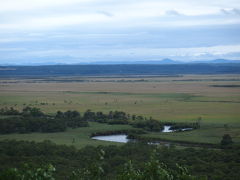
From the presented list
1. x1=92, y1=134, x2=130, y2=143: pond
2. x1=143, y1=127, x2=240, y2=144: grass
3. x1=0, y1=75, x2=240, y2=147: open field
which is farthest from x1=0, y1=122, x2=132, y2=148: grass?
x1=143, y1=127, x2=240, y2=144: grass

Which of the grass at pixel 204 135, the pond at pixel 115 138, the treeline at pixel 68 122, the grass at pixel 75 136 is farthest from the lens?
the treeline at pixel 68 122

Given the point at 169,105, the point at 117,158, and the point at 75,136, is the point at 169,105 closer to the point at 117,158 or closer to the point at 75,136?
the point at 75,136

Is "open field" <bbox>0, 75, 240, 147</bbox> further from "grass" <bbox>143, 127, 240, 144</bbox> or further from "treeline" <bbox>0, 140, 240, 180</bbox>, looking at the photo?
"treeline" <bbox>0, 140, 240, 180</bbox>

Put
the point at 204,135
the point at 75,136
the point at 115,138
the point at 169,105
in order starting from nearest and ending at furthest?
1. the point at 204,135
2. the point at 75,136
3. the point at 115,138
4. the point at 169,105

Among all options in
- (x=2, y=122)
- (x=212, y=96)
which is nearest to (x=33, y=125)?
(x=2, y=122)

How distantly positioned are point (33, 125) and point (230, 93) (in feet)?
162

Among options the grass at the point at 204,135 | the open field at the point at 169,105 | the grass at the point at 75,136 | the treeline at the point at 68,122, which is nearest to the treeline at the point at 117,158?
the grass at the point at 75,136

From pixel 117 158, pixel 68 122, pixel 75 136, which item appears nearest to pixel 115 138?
pixel 75 136

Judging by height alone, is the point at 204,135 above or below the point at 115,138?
above

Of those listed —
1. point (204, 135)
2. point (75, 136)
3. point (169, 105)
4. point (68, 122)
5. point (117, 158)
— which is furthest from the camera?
point (169, 105)

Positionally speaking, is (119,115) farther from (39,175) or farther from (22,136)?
(39,175)

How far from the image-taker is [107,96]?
286ft

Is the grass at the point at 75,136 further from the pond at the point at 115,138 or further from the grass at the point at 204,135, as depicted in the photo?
the grass at the point at 204,135

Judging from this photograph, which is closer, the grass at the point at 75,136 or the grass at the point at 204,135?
the grass at the point at 75,136
